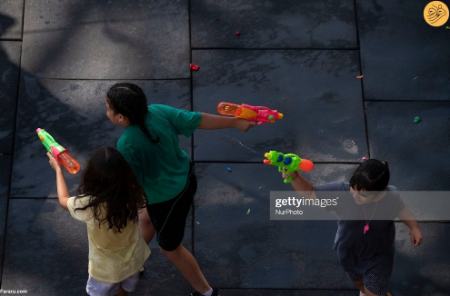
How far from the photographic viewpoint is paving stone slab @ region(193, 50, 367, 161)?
5.33m

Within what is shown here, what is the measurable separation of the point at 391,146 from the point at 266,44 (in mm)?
1425

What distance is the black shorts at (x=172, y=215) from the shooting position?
3.95 m

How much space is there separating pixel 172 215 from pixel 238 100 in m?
1.80

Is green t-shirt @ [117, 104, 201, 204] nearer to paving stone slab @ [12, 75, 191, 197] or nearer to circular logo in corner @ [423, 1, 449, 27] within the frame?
paving stone slab @ [12, 75, 191, 197]

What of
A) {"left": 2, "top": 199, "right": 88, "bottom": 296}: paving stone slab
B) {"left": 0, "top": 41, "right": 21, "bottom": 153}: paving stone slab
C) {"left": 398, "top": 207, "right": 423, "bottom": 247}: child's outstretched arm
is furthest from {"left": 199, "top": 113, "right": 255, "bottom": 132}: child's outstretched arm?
{"left": 0, "top": 41, "right": 21, "bottom": 153}: paving stone slab

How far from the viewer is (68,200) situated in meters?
3.66

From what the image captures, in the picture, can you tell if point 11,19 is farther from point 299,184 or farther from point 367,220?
point 367,220

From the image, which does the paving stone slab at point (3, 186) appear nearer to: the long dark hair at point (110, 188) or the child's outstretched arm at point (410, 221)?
the long dark hair at point (110, 188)

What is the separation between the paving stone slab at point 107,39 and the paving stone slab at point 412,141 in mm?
1704

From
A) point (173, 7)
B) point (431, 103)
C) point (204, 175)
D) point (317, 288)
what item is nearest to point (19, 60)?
point (173, 7)

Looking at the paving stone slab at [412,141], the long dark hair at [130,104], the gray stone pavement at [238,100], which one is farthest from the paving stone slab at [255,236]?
the long dark hair at [130,104]

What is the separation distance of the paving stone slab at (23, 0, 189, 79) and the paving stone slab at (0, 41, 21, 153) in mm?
102

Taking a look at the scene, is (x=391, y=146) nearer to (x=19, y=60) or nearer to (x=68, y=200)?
(x=68, y=200)

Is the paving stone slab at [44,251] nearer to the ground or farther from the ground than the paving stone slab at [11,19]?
nearer to the ground
